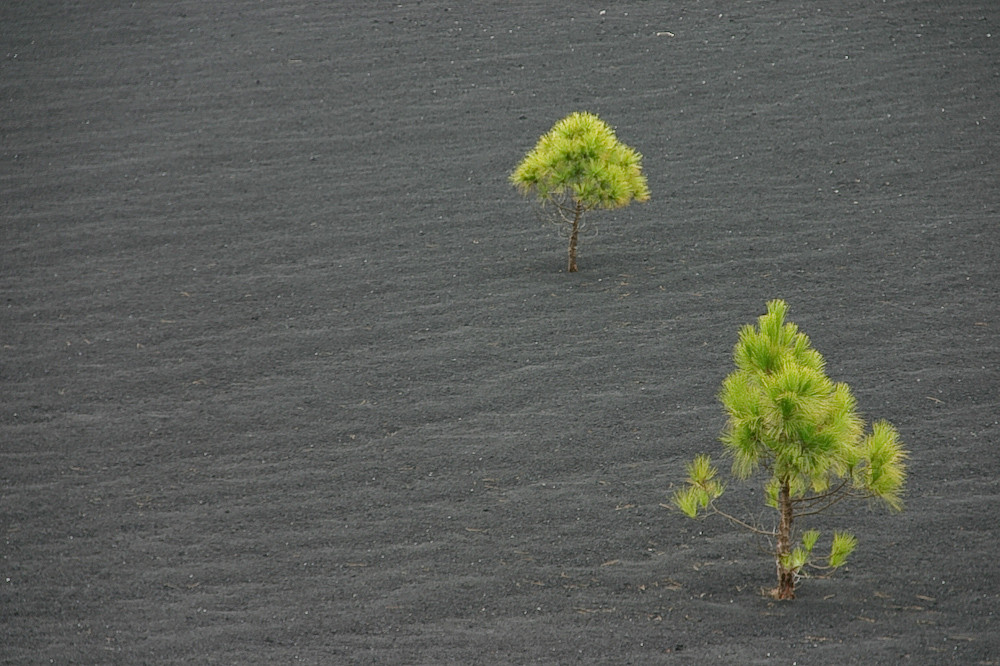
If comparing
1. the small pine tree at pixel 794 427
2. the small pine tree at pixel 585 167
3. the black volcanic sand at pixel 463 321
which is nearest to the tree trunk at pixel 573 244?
the black volcanic sand at pixel 463 321

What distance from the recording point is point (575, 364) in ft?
17.8

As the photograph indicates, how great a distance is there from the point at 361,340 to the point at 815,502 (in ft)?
8.69

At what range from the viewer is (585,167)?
20.0ft

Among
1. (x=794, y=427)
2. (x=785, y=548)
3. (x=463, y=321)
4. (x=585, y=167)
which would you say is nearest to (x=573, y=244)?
(x=585, y=167)

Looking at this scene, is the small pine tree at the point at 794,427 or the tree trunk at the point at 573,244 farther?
the tree trunk at the point at 573,244

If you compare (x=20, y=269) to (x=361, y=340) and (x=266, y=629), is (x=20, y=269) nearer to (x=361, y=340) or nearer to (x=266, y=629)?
(x=361, y=340)

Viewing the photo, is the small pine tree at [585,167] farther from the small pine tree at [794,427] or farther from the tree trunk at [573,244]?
the small pine tree at [794,427]

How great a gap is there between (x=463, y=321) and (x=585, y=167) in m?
1.22

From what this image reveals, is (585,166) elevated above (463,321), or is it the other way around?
(585,166)

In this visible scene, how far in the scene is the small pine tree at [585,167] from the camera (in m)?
6.10

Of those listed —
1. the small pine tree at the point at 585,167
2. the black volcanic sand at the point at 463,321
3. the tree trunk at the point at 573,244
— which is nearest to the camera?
the black volcanic sand at the point at 463,321

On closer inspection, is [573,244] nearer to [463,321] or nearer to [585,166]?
[585,166]

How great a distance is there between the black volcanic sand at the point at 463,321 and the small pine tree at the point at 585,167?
541mm

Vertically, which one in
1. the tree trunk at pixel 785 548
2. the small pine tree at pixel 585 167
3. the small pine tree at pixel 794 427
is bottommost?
the tree trunk at pixel 785 548
